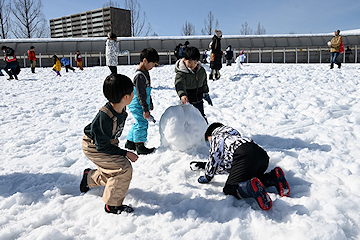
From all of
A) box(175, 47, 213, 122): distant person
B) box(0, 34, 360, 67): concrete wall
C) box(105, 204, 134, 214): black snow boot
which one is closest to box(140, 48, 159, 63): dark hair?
box(175, 47, 213, 122): distant person

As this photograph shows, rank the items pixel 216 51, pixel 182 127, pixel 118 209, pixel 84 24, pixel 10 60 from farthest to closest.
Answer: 1. pixel 84 24
2. pixel 10 60
3. pixel 216 51
4. pixel 182 127
5. pixel 118 209

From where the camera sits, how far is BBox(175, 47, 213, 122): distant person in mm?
3260

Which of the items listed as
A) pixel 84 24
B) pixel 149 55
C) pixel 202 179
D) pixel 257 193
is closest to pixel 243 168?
pixel 257 193

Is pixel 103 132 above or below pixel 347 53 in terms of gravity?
below

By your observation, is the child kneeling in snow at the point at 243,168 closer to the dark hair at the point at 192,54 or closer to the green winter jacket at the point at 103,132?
the green winter jacket at the point at 103,132

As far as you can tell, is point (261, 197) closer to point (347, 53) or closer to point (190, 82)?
point (190, 82)

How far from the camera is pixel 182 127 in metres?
3.09

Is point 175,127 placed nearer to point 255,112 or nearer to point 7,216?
point 7,216

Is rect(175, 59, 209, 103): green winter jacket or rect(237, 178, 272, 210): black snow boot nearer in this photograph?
rect(237, 178, 272, 210): black snow boot

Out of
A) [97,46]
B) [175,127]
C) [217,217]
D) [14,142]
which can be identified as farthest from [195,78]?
[97,46]

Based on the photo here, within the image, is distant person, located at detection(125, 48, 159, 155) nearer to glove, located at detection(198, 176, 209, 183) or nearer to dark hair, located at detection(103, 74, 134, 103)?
glove, located at detection(198, 176, 209, 183)

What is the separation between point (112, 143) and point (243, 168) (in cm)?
118

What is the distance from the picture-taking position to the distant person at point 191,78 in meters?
3.26

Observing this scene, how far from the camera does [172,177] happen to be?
8.54 ft
